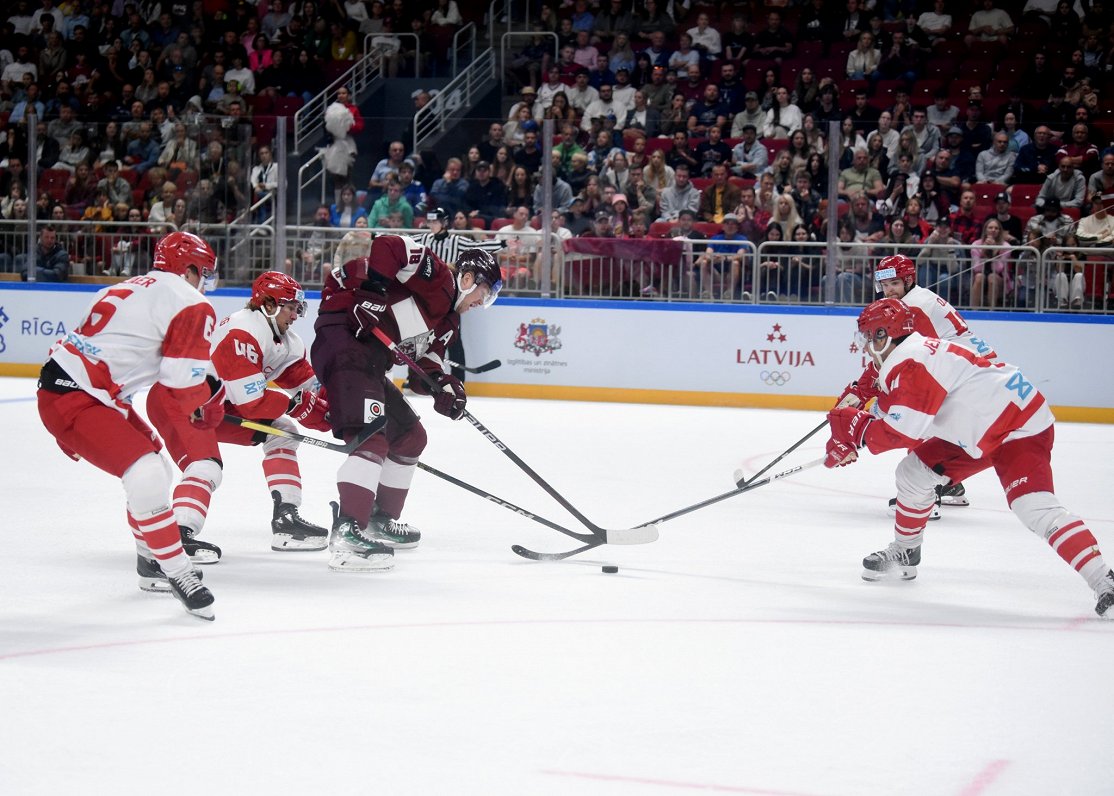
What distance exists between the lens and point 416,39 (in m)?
14.0

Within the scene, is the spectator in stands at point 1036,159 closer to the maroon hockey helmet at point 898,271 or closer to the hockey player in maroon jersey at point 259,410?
the maroon hockey helmet at point 898,271

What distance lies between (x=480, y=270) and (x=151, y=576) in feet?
5.26

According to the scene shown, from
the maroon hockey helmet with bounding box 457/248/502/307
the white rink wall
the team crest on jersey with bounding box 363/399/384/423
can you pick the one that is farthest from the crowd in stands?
the team crest on jersey with bounding box 363/399/384/423

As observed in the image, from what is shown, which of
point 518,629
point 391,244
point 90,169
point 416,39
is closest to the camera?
point 518,629

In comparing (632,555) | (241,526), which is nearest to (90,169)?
(241,526)

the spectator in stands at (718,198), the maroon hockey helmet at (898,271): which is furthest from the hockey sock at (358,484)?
the spectator in stands at (718,198)

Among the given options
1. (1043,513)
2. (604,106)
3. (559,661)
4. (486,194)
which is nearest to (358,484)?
(559,661)

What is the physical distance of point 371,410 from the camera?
4852mm

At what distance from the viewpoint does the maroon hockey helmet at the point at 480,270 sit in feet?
16.9

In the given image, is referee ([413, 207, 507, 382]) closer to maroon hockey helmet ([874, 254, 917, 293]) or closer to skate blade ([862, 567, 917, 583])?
maroon hockey helmet ([874, 254, 917, 293])

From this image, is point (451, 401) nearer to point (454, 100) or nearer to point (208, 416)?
point (208, 416)

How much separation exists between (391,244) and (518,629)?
5.32ft

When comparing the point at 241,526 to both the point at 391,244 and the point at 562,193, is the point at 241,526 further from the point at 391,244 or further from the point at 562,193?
the point at 562,193

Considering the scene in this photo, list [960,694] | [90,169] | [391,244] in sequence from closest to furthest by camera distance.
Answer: [960,694]
[391,244]
[90,169]
